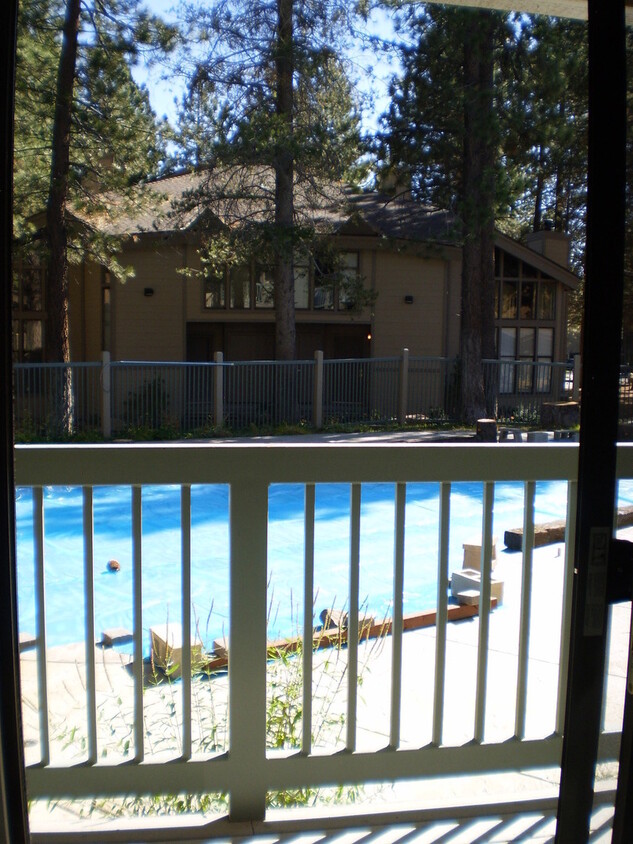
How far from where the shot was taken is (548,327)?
641 inches

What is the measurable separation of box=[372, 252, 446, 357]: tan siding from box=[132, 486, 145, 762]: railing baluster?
1321 cm

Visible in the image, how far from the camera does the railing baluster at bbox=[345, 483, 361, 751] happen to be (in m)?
1.74

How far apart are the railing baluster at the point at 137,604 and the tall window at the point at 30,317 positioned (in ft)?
41.2

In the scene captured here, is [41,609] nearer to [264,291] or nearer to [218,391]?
[218,391]

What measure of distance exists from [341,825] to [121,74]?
33.3 feet

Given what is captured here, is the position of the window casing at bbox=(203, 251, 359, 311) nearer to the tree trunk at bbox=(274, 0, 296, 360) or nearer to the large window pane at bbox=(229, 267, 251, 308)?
the large window pane at bbox=(229, 267, 251, 308)

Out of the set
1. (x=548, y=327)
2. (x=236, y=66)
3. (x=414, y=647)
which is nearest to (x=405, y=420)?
(x=548, y=327)

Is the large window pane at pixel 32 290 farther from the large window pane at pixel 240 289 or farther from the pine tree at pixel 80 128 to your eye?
the large window pane at pixel 240 289

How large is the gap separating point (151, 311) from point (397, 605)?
503 inches

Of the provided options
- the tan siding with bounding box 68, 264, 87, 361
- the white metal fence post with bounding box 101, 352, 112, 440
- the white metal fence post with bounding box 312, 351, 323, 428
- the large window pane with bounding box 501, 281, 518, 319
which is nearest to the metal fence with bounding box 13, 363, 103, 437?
the white metal fence post with bounding box 101, 352, 112, 440

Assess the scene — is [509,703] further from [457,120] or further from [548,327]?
[548,327]

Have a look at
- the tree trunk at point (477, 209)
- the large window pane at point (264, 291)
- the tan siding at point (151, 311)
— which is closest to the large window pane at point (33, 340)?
the tan siding at point (151, 311)

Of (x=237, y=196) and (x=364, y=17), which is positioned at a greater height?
(x=364, y=17)

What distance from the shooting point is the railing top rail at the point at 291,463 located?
162 cm
